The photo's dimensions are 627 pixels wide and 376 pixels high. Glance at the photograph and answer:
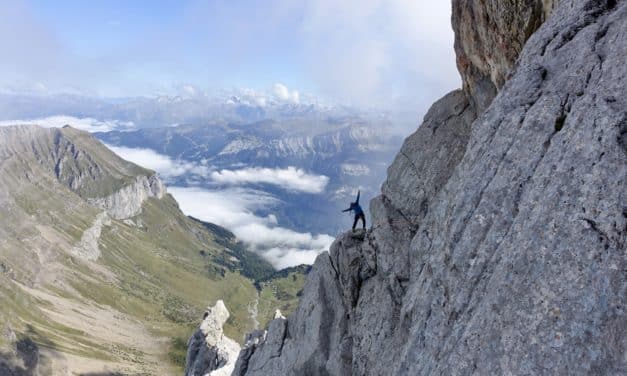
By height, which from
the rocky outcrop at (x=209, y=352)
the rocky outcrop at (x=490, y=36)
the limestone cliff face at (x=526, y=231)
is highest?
the rocky outcrop at (x=490, y=36)

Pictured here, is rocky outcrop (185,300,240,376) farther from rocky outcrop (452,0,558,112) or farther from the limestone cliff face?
rocky outcrop (452,0,558,112)

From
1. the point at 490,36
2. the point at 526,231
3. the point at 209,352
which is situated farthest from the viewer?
the point at 209,352

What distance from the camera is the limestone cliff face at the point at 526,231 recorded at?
14359 mm

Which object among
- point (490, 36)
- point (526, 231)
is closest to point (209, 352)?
point (490, 36)

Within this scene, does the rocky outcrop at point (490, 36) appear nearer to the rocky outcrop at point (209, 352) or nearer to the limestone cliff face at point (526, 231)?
the limestone cliff face at point (526, 231)

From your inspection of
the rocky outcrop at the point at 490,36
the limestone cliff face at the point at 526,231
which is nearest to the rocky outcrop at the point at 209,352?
the limestone cliff face at the point at 526,231

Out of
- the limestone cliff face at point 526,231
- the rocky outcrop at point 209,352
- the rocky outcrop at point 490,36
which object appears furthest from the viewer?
the rocky outcrop at point 209,352

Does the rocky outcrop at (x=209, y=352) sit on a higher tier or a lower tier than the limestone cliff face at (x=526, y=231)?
lower

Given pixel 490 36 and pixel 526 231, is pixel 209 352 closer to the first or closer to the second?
pixel 490 36

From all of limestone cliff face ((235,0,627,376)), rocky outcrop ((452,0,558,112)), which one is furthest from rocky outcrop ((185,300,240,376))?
rocky outcrop ((452,0,558,112))

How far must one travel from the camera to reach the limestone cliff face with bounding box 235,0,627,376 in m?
14.4

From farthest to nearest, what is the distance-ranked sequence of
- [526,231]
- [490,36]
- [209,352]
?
[209,352], [490,36], [526,231]

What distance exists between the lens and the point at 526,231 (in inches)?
681

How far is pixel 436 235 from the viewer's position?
25.1m
